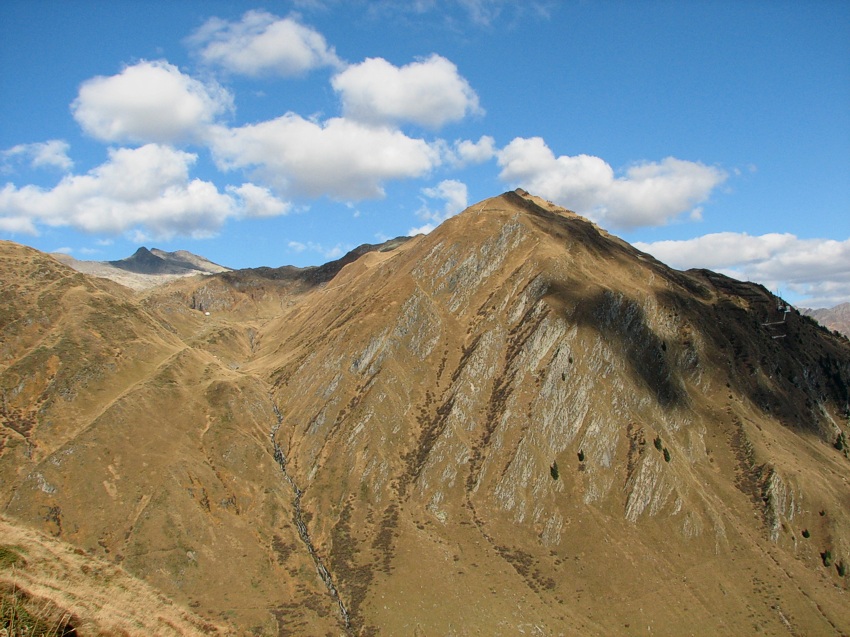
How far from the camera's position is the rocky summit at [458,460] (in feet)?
333

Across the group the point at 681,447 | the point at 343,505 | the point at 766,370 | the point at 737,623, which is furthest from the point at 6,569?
the point at 766,370

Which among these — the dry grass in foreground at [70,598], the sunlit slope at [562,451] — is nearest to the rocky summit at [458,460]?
→ the sunlit slope at [562,451]

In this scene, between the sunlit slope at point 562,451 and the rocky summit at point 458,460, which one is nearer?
the rocky summit at point 458,460

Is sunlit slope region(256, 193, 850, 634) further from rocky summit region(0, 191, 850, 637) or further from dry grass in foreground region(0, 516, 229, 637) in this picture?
dry grass in foreground region(0, 516, 229, 637)

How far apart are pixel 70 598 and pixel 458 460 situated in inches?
4487

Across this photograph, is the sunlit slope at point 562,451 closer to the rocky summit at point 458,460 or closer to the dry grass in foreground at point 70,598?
the rocky summit at point 458,460

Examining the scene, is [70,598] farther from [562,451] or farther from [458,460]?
[562,451]

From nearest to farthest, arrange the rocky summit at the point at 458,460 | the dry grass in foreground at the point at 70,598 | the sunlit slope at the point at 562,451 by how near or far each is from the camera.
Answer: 1. the dry grass in foreground at the point at 70,598
2. the rocky summit at the point at 458,460
3. the sunlit slope at the point at 562,451

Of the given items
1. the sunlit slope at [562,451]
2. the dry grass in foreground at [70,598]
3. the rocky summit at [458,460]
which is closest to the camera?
the dry grass in foreground at [70,598]

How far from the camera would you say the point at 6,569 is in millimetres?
24875

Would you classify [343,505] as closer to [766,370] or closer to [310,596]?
[310,596]

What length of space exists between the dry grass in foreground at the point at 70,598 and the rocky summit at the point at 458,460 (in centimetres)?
6831

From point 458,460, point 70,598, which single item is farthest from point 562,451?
point 70,598

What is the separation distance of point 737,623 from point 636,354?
251 ft
